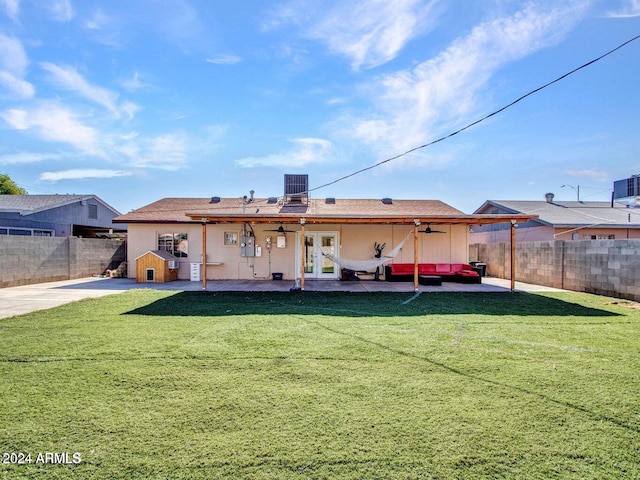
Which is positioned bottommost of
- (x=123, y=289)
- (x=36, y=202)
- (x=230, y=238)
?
(x=123, y=289)

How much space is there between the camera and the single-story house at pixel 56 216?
13.2 m

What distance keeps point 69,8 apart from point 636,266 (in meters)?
12.7

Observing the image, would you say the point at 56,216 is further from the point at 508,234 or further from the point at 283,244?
the point at 508,234

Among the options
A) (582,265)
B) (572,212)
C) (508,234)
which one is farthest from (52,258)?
(572,212)

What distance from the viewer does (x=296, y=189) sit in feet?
44.1

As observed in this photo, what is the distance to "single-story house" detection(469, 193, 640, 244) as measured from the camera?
535 inches

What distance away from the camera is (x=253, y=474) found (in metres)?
1.73

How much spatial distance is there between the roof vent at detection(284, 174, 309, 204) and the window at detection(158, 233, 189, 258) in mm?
4112

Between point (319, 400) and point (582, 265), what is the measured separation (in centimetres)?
921

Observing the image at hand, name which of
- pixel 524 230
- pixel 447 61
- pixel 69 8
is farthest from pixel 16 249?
pixel 524 230

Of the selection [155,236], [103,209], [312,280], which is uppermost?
[103,209]

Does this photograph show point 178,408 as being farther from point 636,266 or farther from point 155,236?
point 155,236

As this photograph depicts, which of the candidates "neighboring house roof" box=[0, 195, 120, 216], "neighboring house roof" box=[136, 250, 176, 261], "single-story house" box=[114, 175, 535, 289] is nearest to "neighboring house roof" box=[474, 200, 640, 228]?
"single-story house" box=[114, 175, 535, 289]

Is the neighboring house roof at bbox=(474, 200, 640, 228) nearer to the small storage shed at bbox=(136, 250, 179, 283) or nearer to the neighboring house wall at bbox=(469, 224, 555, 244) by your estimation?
the neighboring house wall at bbox=(469, 224, 555, 244)
